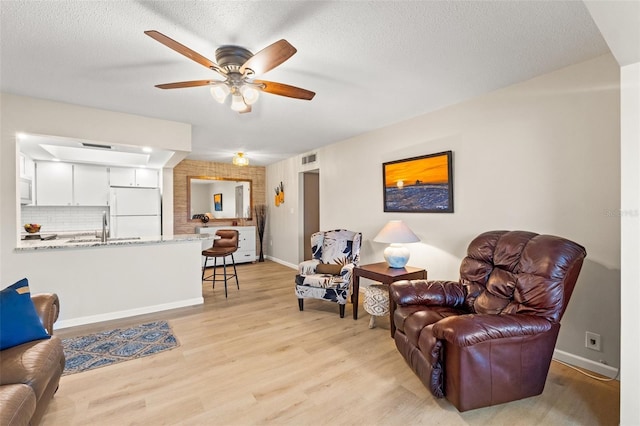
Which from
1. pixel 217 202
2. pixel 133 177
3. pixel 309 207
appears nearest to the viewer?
pixel 133 177

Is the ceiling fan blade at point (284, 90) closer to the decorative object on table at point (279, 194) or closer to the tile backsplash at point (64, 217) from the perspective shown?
the decorative object on table at point (279, 194)

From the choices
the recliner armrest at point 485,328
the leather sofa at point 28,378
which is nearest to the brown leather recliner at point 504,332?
the recliner armrest at point 485,328

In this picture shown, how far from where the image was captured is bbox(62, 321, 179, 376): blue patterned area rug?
7.77 feet

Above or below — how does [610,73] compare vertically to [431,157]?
above

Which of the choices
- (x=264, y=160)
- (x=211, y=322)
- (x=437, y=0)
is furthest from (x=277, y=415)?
(x=264, y=160)

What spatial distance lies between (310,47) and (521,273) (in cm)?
216

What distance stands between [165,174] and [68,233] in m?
1.89

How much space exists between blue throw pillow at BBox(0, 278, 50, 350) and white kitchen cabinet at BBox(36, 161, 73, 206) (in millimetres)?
4212

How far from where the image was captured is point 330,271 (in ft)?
11.7

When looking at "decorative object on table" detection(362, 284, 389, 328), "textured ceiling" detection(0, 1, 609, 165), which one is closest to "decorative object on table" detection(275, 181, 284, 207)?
"textured ceiling" detection(0, 1, 609, 165)

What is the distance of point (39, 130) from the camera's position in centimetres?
290

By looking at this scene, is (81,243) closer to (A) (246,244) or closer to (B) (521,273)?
(A) (246,244)

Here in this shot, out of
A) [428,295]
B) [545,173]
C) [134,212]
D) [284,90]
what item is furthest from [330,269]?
[134,212]

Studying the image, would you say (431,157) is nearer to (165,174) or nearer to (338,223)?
(338,223)
